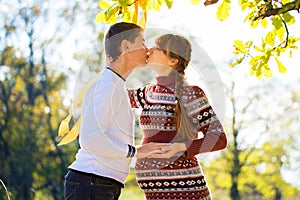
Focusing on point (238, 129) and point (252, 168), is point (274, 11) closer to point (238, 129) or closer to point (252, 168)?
point (238, 129)

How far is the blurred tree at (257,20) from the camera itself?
2641 mm

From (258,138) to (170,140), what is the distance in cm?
1573

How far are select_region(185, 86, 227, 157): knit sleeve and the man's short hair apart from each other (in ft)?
1.39

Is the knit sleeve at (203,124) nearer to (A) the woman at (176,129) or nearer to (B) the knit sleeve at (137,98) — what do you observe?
(A) the woman at (176,129)

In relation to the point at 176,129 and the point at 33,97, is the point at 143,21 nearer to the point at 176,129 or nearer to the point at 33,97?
the point at 176,129

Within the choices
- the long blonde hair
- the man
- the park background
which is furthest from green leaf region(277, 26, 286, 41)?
the park background

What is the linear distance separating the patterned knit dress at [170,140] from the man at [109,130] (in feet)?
0.86

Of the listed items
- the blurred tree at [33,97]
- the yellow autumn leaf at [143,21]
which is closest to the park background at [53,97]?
the blurred tree at [33,97]

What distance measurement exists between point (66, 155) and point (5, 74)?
253 centimetres

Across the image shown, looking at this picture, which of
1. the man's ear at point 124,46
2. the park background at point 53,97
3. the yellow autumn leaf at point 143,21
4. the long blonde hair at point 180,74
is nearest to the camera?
the man's ear at point 124,46

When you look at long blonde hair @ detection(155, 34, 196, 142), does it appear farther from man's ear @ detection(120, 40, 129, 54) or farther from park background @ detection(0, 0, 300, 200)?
park background @ detection(0, 0, 300, 200)

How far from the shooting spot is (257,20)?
280 cm

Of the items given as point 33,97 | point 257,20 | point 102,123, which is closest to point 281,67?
point 257,20

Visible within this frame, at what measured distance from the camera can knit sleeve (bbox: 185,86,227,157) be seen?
2809mm
